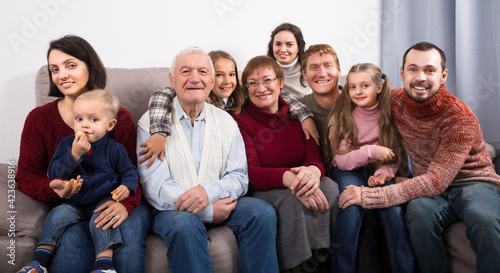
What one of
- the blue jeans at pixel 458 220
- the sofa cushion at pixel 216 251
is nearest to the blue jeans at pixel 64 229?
the sofa cushion at pixel 216 251

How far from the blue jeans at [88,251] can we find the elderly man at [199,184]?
0.09 metres

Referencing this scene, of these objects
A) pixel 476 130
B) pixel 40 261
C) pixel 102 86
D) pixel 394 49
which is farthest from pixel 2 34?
pixel 394 49

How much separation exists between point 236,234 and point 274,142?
19.7 inches

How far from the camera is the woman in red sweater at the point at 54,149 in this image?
54.5 inches

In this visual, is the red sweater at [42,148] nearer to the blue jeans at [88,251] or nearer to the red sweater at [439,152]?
the blue jeans at [88,251]

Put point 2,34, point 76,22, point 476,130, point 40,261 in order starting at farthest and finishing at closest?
point 76,22 → point 2,34 → point 476,130 → point 40,261

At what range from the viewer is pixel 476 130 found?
1638 millimetres

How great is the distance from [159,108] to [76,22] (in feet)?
A: 3.17

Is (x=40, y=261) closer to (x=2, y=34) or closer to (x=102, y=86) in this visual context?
(x=102, y=86)

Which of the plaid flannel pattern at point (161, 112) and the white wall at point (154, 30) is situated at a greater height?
the white wall at point (154, 30)

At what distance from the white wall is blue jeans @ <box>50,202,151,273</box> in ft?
3.60

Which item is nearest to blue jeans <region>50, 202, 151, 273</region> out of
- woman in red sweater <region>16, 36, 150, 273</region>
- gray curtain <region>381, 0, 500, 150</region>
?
woman in red sweater <region>16, 36, 150, 273</region>

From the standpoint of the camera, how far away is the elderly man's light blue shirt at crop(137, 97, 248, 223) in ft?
5.15

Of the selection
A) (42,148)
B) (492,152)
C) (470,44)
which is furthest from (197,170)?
(470,44)
